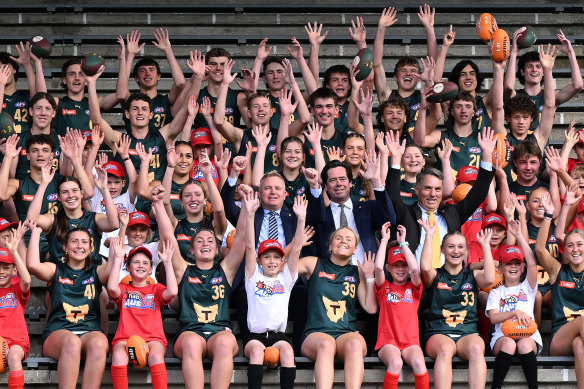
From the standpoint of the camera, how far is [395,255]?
8297 millimetres

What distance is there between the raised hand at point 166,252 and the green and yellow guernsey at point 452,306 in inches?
73.6

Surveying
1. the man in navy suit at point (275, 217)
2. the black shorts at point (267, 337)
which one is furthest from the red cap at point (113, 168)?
the black shorts at point (267, 337)

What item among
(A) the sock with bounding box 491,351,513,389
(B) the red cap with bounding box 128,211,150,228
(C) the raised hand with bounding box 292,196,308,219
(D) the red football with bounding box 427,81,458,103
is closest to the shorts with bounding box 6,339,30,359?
(B) the red cap with bounding box 128,211,150,228

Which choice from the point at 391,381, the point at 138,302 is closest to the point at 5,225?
the point at 138,302

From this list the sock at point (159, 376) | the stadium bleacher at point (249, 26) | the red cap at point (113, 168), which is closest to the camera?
the sock at point (159, 376)

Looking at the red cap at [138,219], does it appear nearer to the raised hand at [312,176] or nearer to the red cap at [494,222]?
the raised hand at [312,176]

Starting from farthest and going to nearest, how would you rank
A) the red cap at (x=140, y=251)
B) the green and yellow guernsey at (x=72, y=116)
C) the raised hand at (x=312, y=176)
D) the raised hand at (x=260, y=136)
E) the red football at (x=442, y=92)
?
the green and yellow guernsey at (x=72, y=116) < the red football at (x=442, y=92) < the raised hand at (x=260, y=136) < the raised hand at (x=312, y=176) < the red cap at (x=140, y=251)

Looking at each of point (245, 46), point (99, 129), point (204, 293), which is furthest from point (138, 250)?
point (245, 46)

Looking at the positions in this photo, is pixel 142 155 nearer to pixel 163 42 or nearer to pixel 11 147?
pixel 11 147

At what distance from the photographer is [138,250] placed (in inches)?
321

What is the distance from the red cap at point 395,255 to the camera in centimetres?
827

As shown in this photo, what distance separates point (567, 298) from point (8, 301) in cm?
399

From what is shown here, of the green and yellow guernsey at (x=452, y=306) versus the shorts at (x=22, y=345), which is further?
the green and yellow guernsey at (x=452, y=306)

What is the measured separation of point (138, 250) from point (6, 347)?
112 centimetres
